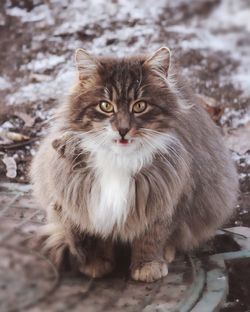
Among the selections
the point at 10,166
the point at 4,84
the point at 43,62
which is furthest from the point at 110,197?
the point at 43,62

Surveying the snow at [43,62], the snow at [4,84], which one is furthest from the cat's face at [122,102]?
the snow at [43,62]

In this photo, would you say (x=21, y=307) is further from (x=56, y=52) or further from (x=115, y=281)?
(x=56, y=52)

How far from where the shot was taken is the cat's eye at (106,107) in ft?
8.82

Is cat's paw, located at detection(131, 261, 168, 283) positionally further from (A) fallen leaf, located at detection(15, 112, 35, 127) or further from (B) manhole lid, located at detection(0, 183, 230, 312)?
(A) fallen leaf, located at detection(15, 112, 35, 127)

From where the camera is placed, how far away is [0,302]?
2469 millimetres

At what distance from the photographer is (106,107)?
106 inches

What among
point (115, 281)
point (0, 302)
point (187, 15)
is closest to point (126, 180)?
point (115, 281)

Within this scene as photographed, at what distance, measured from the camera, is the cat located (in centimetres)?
271

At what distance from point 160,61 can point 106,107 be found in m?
0.32

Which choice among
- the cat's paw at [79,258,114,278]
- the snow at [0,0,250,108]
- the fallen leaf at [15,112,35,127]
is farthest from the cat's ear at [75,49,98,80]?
the snow at [0,0,250,108]

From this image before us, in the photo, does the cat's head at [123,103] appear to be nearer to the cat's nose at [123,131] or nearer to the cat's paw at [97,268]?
the cat's nose at [123,131]

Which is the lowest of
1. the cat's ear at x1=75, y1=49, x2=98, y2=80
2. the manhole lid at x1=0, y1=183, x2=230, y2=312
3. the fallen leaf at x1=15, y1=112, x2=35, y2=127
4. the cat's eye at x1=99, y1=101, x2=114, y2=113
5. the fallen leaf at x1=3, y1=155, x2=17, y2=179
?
the manhole lid at x1=0, y1=183, x2=230, y2=312

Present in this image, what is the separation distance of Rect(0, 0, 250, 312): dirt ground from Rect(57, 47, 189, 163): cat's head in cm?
134

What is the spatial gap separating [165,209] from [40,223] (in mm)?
750
